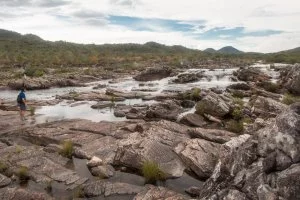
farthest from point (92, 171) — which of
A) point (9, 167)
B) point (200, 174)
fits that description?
point (200, 174)

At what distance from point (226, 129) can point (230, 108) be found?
16.0ft

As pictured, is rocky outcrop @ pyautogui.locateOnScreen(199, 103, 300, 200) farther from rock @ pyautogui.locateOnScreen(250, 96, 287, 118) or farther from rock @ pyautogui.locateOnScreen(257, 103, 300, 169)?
rock @ pyautogui.locateOnScreen(250, 96, 287, 118)

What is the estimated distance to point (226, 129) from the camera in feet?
82.8

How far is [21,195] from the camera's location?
14.5 metres

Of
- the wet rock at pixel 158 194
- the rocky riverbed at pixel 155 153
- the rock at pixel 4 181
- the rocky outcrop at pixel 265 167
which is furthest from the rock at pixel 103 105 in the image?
the rocky outcrop at pixel 265 167

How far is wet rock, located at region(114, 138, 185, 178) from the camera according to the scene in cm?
1780

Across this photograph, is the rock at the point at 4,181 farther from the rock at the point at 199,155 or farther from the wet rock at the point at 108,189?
the rock at the point at 199,155

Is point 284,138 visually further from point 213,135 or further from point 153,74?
point 153,74

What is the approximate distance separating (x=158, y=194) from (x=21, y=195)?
221 inches

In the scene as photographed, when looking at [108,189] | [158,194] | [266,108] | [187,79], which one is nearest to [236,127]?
[266,108]

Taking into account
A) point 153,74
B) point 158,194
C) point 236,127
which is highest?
point 236,127

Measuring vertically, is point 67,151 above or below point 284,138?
below

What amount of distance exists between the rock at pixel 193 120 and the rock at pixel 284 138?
1480 centimetres

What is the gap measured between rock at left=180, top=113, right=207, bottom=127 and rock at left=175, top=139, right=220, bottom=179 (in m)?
6.13
